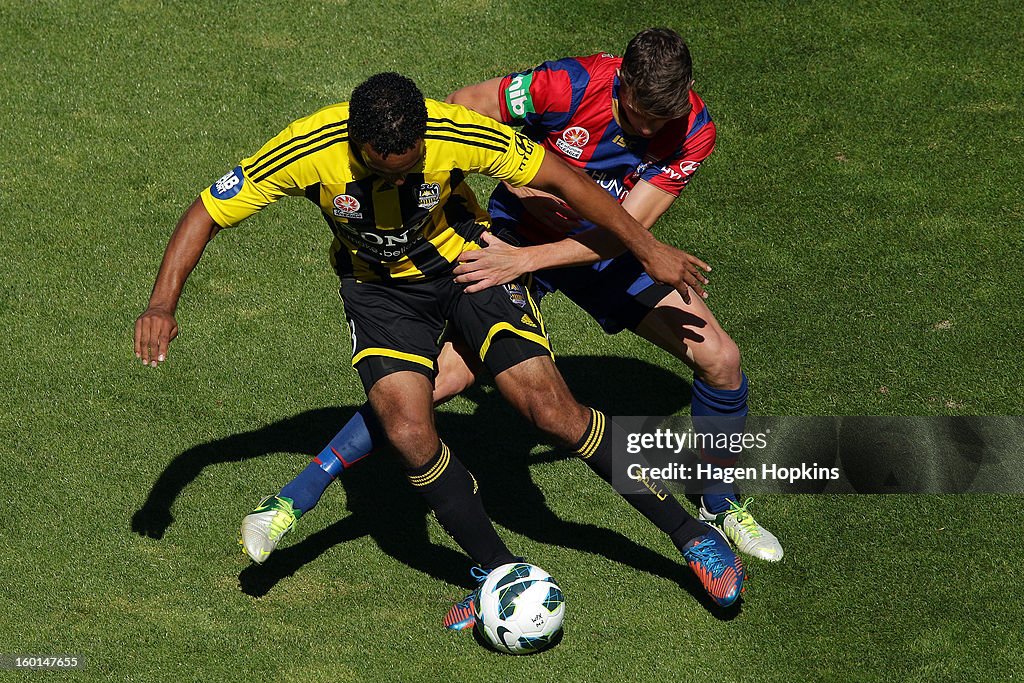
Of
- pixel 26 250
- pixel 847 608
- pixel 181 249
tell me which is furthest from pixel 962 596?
pixel 26 250

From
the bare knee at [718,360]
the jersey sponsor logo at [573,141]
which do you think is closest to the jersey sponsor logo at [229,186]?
the jersey sponsor logo at [573,141]

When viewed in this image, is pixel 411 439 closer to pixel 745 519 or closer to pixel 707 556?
pixel 707 556

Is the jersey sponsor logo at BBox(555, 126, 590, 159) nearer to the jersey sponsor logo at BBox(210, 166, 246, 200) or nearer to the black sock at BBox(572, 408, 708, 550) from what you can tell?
the black sock at BBox(572, 408, 708, 550)

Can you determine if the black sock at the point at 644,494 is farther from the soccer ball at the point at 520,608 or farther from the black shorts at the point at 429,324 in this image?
the soccer ball at the point at 520,608

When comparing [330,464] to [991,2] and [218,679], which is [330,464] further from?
[991,2]

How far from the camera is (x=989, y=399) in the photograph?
812cm

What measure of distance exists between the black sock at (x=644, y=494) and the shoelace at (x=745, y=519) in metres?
0.62

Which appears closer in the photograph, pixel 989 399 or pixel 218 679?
pixel 218 679

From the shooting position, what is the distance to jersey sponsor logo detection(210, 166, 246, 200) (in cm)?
633

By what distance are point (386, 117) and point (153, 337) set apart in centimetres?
147

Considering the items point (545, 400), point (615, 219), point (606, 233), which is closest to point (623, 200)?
point (606, 233)

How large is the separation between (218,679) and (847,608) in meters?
3.23

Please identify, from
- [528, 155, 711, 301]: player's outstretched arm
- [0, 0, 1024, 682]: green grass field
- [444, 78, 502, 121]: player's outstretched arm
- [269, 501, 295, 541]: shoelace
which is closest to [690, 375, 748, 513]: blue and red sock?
[0, 0, 1024, 682]: green grass field

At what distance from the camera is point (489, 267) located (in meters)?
6.83
